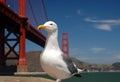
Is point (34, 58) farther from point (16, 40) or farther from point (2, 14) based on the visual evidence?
point (2, 14)

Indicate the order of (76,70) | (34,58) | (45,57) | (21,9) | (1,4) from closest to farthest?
(45,57) < (76,70) < (1,4) < (21,9) < (34,58)

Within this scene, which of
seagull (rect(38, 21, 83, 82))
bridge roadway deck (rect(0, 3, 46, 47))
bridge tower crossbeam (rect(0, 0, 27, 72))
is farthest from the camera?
bridge tower crossbeam (rect(0, 0, 27, 72))

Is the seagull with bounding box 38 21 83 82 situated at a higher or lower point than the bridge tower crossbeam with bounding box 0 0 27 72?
lower

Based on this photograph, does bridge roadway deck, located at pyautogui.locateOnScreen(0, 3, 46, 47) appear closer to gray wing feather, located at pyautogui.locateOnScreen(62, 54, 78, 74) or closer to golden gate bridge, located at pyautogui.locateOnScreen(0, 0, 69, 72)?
golden gate bridge, located at pyautogui.locateOnScreen(0, 0, 69, 72)

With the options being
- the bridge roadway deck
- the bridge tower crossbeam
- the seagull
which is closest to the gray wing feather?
the seagull

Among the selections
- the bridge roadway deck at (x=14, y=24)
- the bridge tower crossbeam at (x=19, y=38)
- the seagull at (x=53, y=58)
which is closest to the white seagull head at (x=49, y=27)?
the seagull at (x=53, y=58)

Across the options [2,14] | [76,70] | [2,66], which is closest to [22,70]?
[2,66]

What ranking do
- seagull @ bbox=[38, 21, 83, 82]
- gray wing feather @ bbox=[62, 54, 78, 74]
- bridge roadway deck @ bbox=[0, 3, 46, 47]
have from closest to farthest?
seagull @ bbox=[38, 21, 83, 82]
gray wing feather @ bbox=[62, 54, 78, 74]
bridge roadway deck @ bbox=[0, 3, 46, 47]
